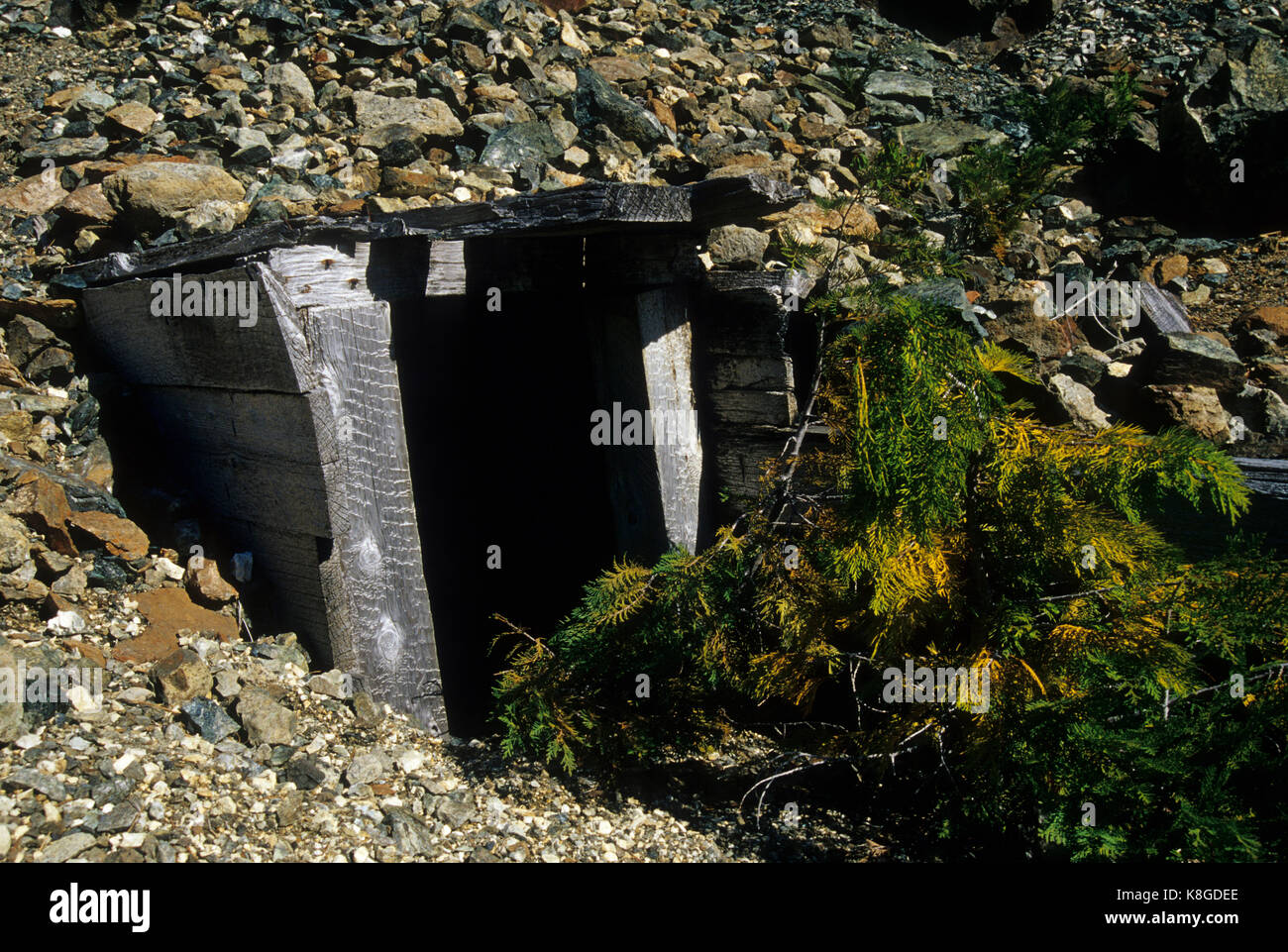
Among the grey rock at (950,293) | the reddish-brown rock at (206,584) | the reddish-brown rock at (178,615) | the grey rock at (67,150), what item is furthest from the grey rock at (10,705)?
the grey rock at (950,293)

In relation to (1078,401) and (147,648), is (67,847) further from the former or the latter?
(1078,401)

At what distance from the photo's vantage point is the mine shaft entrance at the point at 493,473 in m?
4.64

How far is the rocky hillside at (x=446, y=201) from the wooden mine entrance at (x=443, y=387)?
12.0 inches

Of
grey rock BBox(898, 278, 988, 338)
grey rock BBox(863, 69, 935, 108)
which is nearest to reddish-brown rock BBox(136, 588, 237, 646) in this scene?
grey rock BBox(898, 278, 988, 338)

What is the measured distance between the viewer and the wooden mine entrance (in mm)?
3291

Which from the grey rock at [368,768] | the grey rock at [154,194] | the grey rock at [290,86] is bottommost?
the grey rock at [368,768]

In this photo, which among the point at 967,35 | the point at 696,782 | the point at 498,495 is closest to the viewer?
the point at 696,782

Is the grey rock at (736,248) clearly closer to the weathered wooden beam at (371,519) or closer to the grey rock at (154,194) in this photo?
the weathered wooden beam at (371,519)

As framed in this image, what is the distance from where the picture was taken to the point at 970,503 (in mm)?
3143

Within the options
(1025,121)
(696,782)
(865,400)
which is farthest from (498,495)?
(1025,121)

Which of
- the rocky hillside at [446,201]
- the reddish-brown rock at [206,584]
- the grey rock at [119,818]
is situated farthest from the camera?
the reddish-brown rock at [206,584]

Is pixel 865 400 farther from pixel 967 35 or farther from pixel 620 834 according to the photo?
pixel 967 35

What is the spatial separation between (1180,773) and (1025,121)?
20.2 ft

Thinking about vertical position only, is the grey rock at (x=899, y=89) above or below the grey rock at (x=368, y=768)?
above
